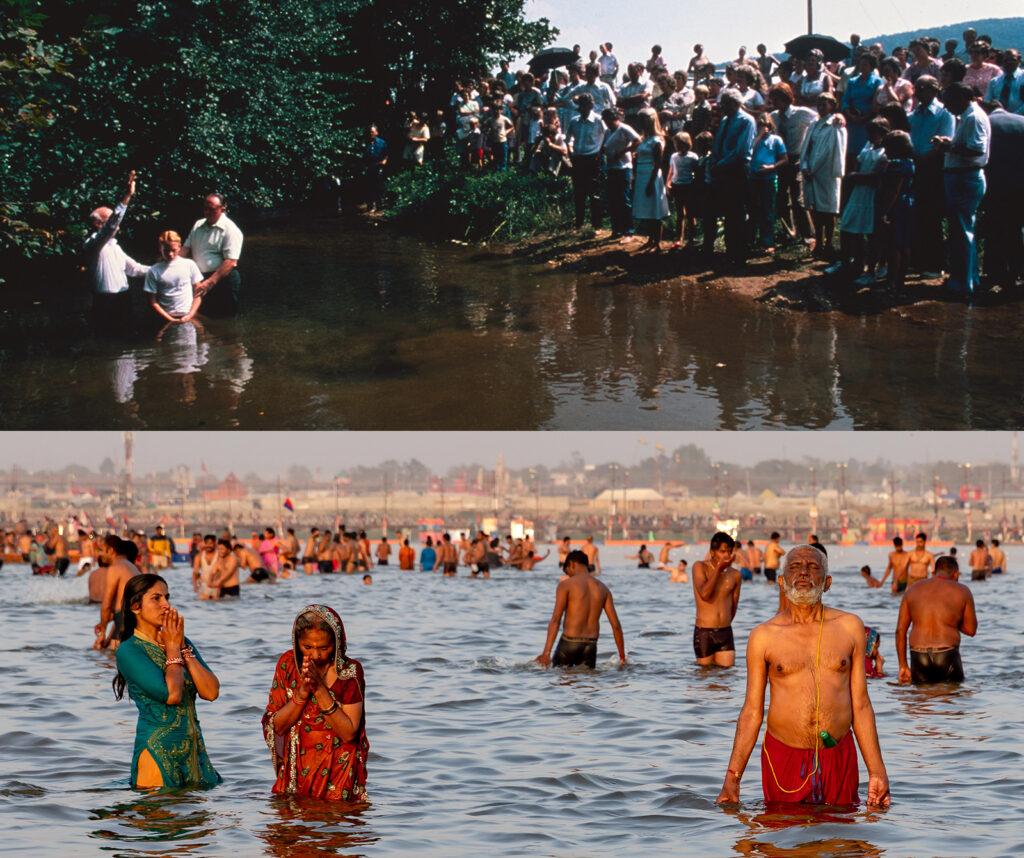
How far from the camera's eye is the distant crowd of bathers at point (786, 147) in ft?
44.2

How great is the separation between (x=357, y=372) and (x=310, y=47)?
12.4 feet

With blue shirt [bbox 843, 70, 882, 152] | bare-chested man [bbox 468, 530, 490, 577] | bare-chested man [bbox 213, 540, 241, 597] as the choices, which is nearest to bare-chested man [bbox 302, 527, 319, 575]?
bare-chested man [bbox 468, 530, 490, 577]

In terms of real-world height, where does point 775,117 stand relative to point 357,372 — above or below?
above

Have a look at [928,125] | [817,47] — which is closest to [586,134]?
[817,47]

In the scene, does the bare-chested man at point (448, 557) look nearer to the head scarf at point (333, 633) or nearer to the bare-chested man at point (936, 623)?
the bare-chested man at point (936, 623)

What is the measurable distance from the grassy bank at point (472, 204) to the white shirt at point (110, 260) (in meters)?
2.85

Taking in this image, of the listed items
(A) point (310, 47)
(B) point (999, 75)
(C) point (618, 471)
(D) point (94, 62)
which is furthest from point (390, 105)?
(C) point (618, 471)

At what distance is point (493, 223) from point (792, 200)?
3296mm

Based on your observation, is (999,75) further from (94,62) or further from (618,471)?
(618,471)

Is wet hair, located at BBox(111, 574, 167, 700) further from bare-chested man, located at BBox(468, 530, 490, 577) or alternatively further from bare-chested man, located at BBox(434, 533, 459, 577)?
bare-chested man, located at BBox(434, 533, 459, 577)

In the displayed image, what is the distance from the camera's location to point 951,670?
7906mm

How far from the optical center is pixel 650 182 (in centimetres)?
1459

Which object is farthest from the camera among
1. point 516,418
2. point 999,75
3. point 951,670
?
point 999,75

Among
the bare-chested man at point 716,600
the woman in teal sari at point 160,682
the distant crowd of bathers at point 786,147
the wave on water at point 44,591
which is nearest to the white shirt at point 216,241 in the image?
the distant crowd of bathers at point 786,147
